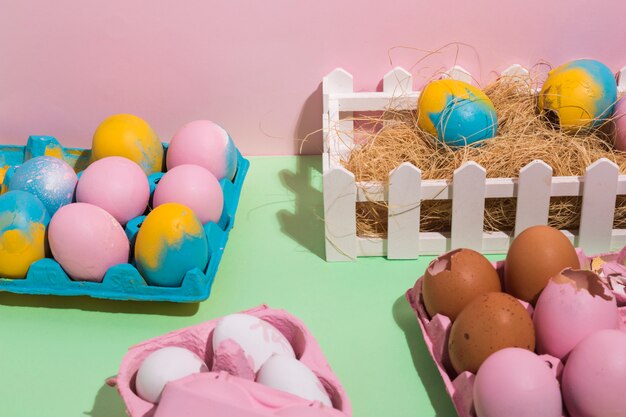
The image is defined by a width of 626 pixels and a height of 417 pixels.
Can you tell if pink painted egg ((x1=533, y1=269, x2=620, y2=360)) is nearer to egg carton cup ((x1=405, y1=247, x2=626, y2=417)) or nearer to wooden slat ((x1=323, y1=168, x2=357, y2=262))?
egg carton cup ((x1=405, y1=247, x2=626, y2=417))

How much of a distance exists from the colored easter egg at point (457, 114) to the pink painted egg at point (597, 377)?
0.63m

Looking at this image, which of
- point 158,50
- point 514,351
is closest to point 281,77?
point 158,50

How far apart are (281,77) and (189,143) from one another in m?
0.35

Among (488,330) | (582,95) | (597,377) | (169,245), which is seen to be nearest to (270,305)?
(169,245)

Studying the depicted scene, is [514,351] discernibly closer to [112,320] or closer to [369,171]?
[369,171]

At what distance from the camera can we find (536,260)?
4.21 feet

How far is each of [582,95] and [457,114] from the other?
29 centimetres

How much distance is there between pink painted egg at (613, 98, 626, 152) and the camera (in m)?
1.68

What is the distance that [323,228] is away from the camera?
1.72 m

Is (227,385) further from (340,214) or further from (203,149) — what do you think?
(203,149)

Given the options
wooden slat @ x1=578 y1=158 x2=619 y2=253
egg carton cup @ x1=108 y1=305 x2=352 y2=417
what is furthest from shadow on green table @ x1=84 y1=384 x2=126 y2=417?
wooden slat @ x1=578 y1=158 x2=619 y2=253

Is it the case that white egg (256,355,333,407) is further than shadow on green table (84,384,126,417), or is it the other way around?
shadow on green table (84,384,126,417)

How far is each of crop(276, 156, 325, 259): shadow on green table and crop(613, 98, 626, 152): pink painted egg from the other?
66 cm

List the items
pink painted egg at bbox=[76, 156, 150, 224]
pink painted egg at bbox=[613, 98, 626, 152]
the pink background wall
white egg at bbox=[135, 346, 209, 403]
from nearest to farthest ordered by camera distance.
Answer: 1. white egg at bbox=[135, 346, 209, 403]
2. pink painted egg at bbox=[76, 156, 150, 224]
3. pink painted egg at bbox=[613, 98, 626, 152]
4. the pink background wall
